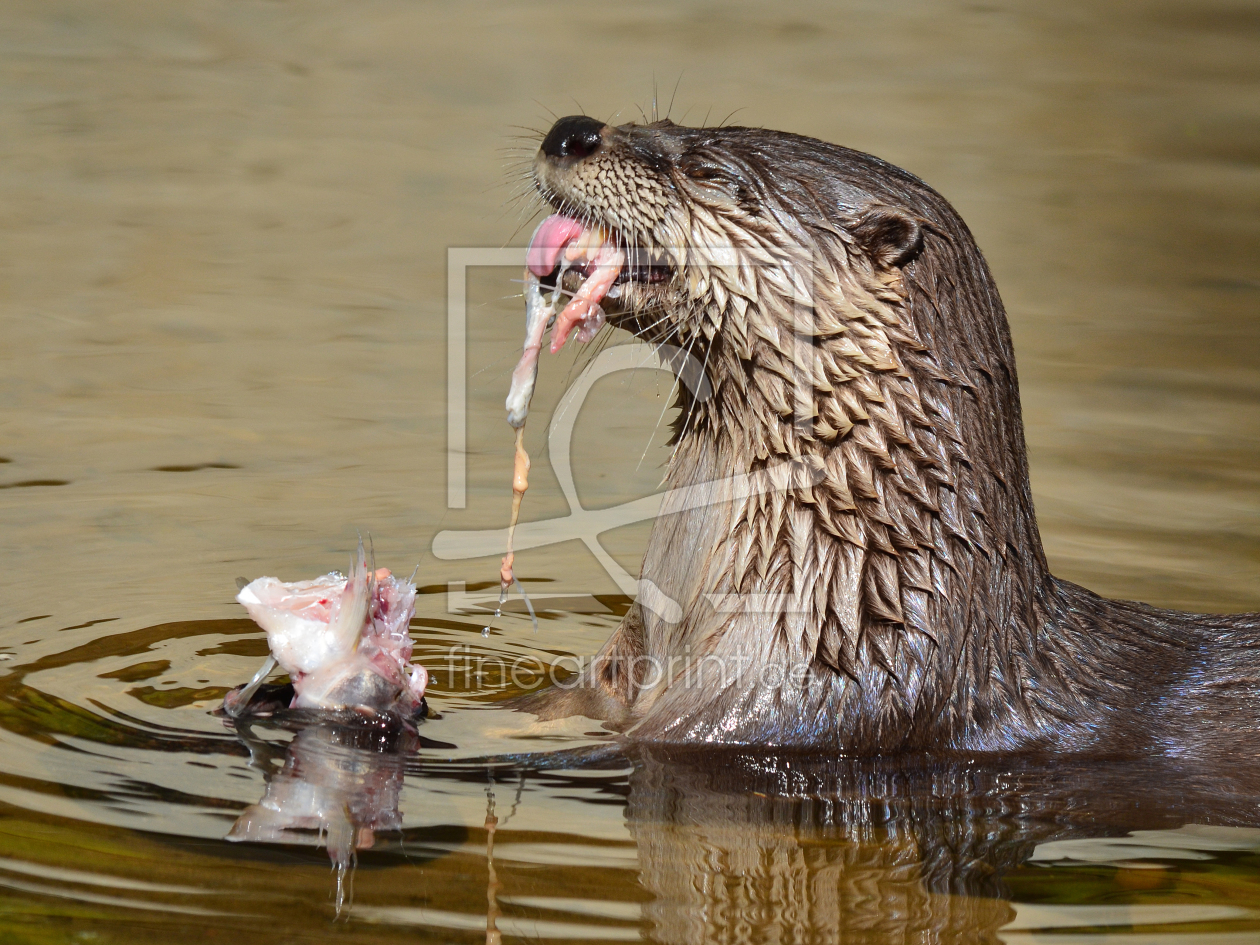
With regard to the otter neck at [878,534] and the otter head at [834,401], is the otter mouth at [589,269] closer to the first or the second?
the otter head at [834,401]

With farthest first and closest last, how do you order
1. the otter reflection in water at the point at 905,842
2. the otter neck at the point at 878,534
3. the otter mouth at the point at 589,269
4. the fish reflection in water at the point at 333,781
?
the otter mouth at the point at 589,269 → the otter neck at the point at 878,534 → the fish reflection in water at the point at 333,781 → the otter reflection in water at the point at 905,842

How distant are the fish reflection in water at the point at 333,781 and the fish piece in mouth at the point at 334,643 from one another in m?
0.04

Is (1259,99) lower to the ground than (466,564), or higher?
higher

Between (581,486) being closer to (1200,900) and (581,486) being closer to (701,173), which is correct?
(701,173)

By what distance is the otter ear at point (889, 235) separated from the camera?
370 centimetres

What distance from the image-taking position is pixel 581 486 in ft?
19.4

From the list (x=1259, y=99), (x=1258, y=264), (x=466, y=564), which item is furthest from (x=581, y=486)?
(x=1259, y=99)

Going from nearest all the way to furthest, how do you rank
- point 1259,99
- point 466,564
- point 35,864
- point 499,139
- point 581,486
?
point 35,864 → point 466,564 → point 581,486 → point 499,139 → point 1259,99

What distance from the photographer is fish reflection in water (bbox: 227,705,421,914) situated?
3145 mm

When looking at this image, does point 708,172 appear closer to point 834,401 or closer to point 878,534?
point 834,401

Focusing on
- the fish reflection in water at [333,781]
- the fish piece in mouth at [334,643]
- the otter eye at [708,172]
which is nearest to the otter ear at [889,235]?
the otter eye at [708,172]

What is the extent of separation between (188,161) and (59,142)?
0.68m

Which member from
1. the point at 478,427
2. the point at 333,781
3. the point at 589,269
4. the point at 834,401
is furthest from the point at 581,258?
the point at 478,427

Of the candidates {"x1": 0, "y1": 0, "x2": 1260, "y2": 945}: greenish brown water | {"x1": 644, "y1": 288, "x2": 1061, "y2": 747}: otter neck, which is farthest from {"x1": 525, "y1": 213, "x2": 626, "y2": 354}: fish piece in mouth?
{"x1": 0, "y1": 0, "x2": 1260, "y2": 945}: greenish brown water
